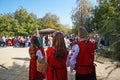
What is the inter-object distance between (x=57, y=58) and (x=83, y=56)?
0.58 meters

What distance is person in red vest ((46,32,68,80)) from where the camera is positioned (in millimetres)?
5926

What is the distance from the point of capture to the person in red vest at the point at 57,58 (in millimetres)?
5926

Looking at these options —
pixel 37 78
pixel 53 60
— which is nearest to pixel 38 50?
pixel 37 78

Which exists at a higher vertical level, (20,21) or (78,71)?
(20,21)

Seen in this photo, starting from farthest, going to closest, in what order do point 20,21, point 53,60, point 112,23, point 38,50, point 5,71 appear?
point 20,21
point 5,71
point 38,50
point 53,60
point 112,23

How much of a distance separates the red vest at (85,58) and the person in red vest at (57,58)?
0.31 metres

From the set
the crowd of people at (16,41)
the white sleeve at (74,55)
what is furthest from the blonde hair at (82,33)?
the crowd of people at (16,41)

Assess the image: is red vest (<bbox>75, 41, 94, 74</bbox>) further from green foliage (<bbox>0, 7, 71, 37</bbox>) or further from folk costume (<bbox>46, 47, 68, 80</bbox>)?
green foliage (<bbox>0, 7, 71, 37</bbox>)

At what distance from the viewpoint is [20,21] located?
8550 cm

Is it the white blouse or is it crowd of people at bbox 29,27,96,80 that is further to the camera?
the white blouse

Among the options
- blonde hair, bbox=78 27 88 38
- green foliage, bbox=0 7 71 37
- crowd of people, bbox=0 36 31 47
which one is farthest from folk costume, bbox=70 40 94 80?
green foliage, bbox=0 7 71 37

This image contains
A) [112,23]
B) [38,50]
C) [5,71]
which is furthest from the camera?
[5,71]

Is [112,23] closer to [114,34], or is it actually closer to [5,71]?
[114,34]

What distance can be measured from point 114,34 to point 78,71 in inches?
57.7
